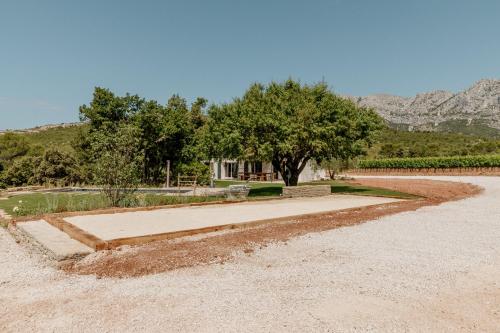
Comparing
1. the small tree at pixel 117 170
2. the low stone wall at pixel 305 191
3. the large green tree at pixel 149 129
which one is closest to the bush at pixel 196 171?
the large green tree at pixel 149 129

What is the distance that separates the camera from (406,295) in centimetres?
479

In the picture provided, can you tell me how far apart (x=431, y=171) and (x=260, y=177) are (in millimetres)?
27835

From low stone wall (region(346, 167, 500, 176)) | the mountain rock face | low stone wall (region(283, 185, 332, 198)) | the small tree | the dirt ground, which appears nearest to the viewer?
the dirt ground

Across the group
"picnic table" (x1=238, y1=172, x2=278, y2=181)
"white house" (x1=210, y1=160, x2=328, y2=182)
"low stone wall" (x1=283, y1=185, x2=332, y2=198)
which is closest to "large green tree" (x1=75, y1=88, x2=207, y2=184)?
"white house" (x1=210, y1=160, x2=328, y2=182)

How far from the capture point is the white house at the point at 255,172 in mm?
41750

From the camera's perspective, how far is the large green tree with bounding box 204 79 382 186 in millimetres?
20828

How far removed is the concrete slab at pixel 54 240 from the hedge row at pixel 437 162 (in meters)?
52.2

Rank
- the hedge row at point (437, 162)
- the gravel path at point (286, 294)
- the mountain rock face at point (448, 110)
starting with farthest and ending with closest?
the mountain rock face at point (448, 110)
the hedge row at point (437, 162)
the gravel path at point (286, 294)

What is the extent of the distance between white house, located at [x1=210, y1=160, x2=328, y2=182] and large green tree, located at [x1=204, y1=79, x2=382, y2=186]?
48.1 feet

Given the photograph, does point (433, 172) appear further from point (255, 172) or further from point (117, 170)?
point (117, 170)

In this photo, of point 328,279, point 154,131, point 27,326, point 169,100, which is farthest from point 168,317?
point 169,100

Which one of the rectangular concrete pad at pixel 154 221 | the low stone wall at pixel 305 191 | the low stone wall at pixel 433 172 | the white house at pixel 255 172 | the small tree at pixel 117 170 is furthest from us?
the low stone wall at pixel 433 172

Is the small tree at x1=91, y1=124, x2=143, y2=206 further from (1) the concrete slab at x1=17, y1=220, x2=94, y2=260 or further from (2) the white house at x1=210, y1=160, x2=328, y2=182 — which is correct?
(2) the white house at x1=210, y1=160, x2=328, y2=182

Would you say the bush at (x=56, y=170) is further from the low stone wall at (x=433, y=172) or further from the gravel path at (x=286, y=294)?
the low stone wall at (x=433, y=172)
